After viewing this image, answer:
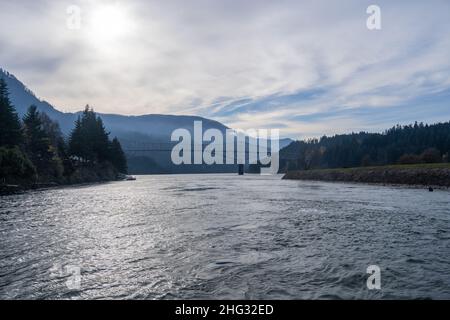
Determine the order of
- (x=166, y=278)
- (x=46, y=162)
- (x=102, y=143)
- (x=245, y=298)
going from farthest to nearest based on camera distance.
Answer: (x=102, y=143) < (x=46, y=162) < (x=166, y=278) < (x=245, y=298)

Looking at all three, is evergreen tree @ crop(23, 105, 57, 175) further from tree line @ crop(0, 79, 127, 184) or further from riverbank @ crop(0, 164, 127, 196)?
riverbank @ crop(0, 164, 127, 196)

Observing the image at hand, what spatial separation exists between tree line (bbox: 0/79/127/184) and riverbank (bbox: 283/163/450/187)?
91248mm

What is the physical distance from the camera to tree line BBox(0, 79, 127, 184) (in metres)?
67.4

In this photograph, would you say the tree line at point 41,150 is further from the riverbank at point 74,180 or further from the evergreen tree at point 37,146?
the riverbank at point 74,180

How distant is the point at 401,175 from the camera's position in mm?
84938

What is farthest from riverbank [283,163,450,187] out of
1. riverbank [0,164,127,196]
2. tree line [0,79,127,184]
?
tree line [0,79,127,184]

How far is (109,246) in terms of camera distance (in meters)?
18.3

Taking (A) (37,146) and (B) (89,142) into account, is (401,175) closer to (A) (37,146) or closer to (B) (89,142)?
(A) (37,146)

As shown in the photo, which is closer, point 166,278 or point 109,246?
point 166,278

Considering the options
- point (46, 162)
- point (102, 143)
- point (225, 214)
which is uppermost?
point (102, 143)
